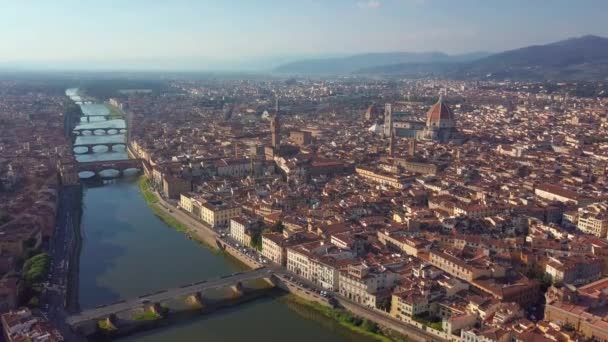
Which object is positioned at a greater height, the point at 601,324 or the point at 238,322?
the point at 601,324

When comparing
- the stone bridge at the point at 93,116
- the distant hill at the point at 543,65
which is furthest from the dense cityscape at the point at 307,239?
the distant hill at the point at 543,65

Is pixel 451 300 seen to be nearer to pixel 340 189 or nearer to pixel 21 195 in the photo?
pixel 340 189

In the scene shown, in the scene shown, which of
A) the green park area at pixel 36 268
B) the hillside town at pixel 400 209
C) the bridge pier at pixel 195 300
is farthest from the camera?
the green park area at pixel 36 268

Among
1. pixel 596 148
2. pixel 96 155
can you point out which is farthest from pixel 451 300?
pixel 96 155

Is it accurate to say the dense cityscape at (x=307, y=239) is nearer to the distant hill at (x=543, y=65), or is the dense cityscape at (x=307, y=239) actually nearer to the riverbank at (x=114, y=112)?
the riverbank at (x=114, y=112)

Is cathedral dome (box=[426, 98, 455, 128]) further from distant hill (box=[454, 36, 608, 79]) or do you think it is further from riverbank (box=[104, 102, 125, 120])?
distant hill (box=[454, 36, 608, 79])

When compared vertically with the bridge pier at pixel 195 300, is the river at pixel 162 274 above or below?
below

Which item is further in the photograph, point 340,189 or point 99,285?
point 340,189

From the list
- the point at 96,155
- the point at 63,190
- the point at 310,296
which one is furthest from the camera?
the point at 96,155
